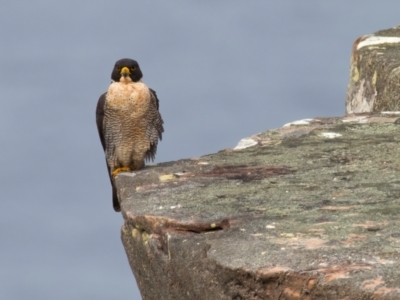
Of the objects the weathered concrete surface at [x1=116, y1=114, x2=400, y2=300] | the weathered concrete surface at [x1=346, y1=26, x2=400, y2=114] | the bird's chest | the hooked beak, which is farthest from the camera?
the hooked beak

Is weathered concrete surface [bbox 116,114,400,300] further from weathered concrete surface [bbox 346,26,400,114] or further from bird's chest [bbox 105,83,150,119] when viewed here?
bird's chest [bbox 105,83,150,119]

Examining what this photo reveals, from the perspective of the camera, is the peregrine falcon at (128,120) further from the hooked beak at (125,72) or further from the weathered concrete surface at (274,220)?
the weathered concrete surface at (274,220)

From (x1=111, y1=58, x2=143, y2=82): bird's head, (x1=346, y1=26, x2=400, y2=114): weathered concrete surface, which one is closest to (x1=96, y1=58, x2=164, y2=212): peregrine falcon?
(x1=111, y1=58, x2=143, y2=82): bird's head

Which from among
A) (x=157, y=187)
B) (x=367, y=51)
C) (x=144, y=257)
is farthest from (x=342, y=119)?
(x=144, y=257)

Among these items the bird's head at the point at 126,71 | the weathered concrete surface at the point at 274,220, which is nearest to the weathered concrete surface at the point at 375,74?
the weathered concrete surface at the point at 274,220

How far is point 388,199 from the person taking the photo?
16.6 ft

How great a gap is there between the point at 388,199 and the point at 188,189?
3.58ft

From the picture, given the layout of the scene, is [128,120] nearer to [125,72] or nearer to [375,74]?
[125,72]

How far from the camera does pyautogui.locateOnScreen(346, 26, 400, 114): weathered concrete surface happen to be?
25.8ft

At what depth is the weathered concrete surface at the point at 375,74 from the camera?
786cm

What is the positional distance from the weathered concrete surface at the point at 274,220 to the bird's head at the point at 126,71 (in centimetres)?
199

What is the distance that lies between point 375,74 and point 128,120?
1.94 metres

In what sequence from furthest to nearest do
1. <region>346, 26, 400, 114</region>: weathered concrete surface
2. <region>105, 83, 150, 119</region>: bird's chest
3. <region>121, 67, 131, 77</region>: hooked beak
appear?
<region>121, 67, 131, 77</region>: hooked beak < <region>105, 83, 150, 119</region>: bird's chest < <region>346, 26, 400, 114</region>: weathered concrete surface

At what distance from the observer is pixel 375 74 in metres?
8.12
